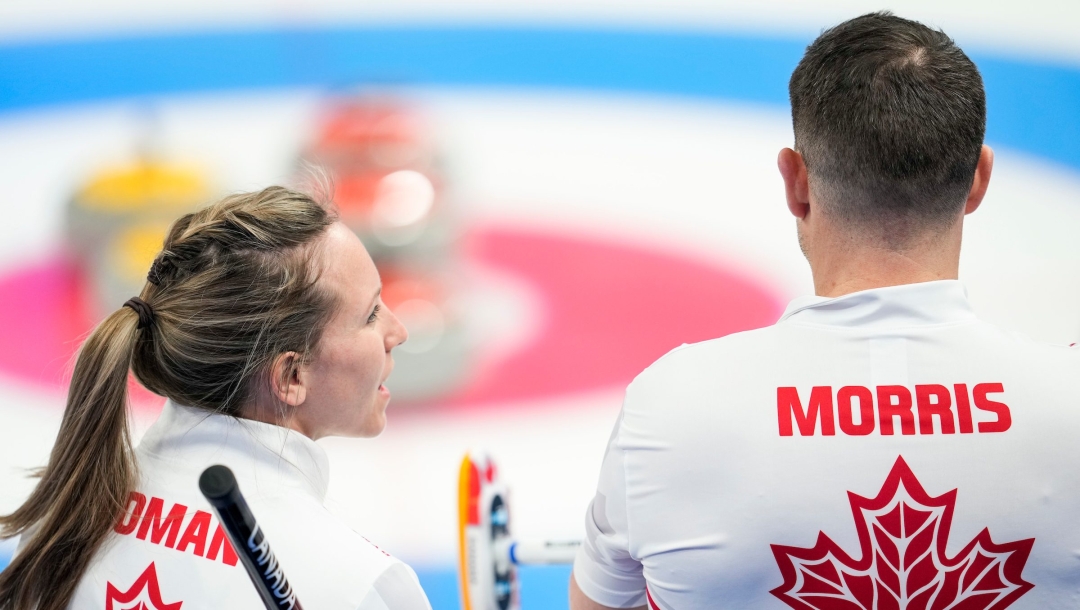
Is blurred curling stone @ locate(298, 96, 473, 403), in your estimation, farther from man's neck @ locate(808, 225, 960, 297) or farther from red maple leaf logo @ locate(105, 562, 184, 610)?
man's neck @ locate(808, 225, 960, 297)

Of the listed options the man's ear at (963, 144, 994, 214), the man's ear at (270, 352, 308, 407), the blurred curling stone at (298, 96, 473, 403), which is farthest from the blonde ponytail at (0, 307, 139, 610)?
the blurred curling stone at (298, 96, 473, 403)

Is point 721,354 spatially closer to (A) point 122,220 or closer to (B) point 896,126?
(B) point 896,126

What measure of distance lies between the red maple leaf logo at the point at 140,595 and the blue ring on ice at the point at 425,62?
5136 millimetres

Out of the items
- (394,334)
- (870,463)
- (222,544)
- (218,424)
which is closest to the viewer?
(870,463)

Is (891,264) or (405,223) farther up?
(405,223)

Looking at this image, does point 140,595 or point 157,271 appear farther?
point 157,271

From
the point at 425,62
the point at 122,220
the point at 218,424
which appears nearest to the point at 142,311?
the point at 218,424

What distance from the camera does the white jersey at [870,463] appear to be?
43.9 inches

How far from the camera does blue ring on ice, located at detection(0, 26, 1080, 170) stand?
6.42m

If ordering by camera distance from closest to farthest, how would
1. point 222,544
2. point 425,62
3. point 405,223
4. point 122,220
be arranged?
1. point 222,544
2. point 405,223
3. point 122,220
4. point 425,62

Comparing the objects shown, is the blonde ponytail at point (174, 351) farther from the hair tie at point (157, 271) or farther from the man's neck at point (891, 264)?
the man's neck at point (891, 264)

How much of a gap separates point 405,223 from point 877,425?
2848 millimetres

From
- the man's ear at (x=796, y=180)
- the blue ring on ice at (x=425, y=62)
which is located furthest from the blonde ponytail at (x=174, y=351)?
the blue ring on ice at (x=425, y=62)

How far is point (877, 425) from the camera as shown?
1.14m
